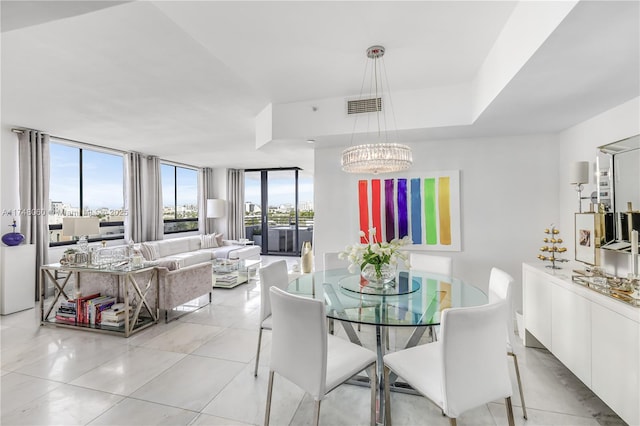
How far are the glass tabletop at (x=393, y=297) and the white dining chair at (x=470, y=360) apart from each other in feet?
0.94

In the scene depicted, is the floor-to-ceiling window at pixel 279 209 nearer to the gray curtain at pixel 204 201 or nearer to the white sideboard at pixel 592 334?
the gray curtain at pixel 204 201

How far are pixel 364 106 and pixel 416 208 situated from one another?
1.41 metres

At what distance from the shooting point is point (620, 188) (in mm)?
2299

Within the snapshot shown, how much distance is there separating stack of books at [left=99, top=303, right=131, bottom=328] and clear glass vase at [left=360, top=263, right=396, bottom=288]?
275cm

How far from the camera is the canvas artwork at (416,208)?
3.66 m

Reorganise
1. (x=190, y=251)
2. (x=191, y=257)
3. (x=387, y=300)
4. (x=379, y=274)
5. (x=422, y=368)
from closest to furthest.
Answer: (x=422, y=368) < (x=387, y=300) < (x=379, y=274) < (x=191, y=257) < (x=190, y=251)

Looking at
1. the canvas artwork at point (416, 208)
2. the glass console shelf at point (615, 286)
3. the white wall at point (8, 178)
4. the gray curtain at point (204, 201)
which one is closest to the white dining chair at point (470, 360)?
the glass console shelf at point (615, 286)

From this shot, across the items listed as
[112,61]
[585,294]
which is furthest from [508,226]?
[112,61]

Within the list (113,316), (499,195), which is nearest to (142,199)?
(113,316)

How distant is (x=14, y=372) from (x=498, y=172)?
199 inches

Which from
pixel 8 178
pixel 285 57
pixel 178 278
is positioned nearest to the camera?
pixel 285 57

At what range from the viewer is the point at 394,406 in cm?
205

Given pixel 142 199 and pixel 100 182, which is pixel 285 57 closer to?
pixel 100 182

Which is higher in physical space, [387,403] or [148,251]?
[148,251]
